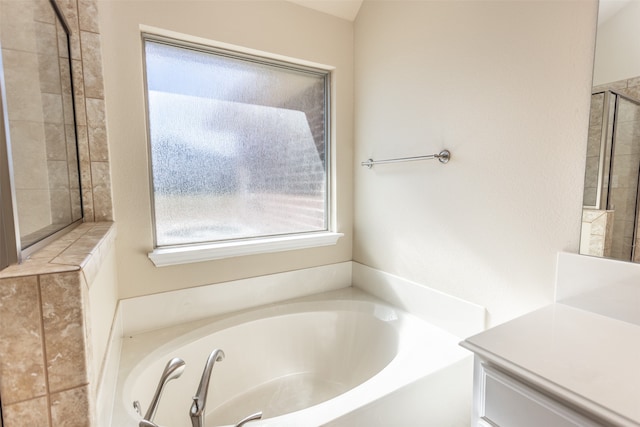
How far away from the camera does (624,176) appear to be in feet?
3.05

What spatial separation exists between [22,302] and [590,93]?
161 centimetres

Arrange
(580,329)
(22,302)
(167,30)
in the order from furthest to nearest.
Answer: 1. (167,30)
2. (580,329)
3. (22,302)

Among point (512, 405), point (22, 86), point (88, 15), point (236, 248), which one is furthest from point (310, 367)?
point (88, 15)

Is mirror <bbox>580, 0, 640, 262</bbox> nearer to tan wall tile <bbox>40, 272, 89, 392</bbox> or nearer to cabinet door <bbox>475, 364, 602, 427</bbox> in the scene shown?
cabinet door <bbox>475, 364, 602, 427</bbox>

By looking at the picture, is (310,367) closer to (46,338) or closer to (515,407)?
(515,407)

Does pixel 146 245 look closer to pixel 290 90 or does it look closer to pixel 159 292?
pixel 159 292

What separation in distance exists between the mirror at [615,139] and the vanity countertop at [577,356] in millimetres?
241

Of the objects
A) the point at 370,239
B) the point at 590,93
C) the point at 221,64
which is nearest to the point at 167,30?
the point at 221,64

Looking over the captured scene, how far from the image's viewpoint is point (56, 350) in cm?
66

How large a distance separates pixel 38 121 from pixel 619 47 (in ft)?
5.78

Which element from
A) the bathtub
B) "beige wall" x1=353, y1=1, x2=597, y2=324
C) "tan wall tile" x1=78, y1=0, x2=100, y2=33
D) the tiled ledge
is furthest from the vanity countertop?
"tan wall tile" x1=78, y1=0, x2=100, y2=33

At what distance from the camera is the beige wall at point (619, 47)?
0.89 m

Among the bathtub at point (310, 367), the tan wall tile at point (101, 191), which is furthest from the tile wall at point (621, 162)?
the tan wall tile at point (101, 191)

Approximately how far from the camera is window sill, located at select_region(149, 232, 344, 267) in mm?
1521
